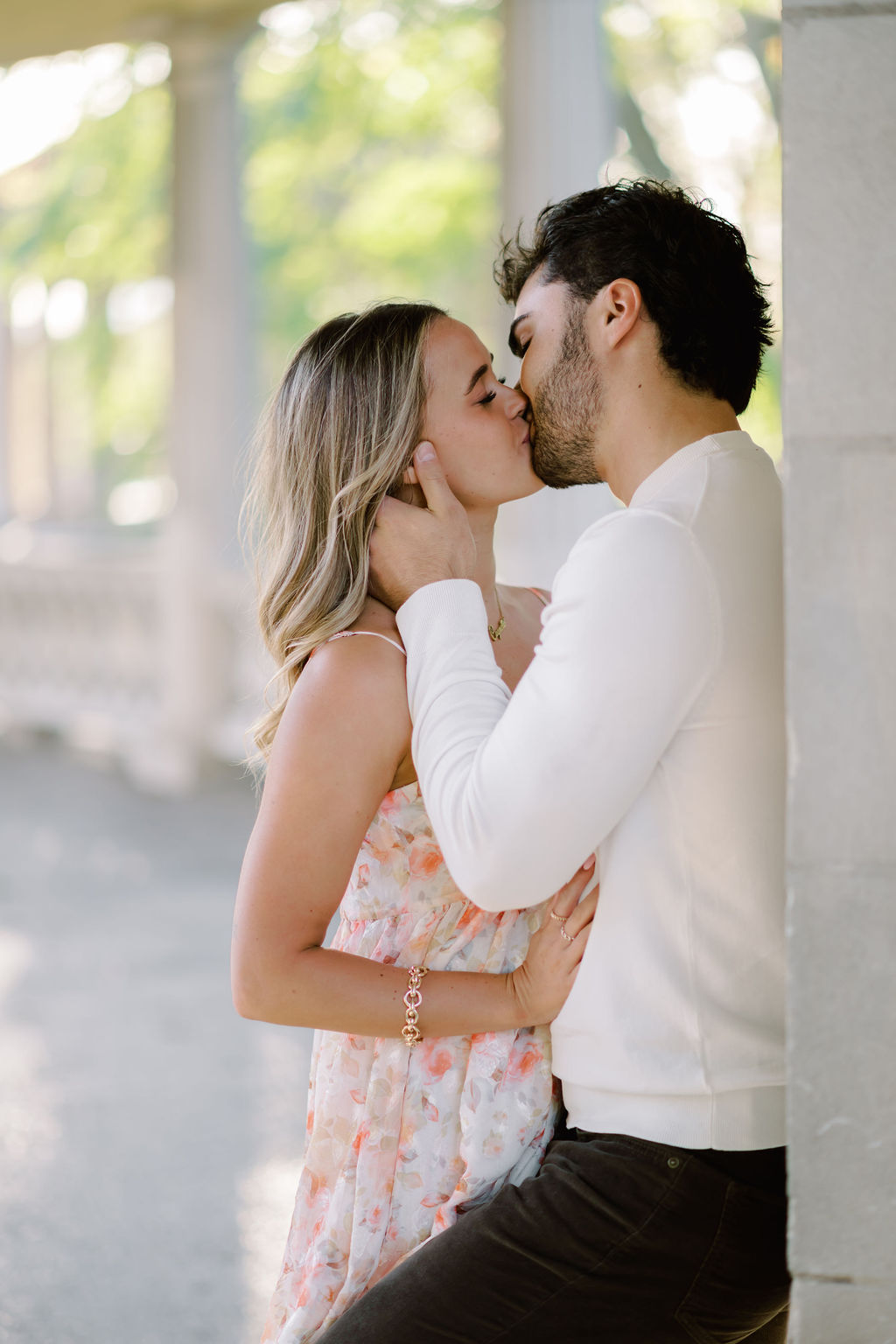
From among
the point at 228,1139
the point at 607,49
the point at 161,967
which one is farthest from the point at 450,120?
the point at 228,1139

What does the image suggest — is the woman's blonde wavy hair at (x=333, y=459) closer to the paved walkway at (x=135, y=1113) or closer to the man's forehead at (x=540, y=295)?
the man's forehead at (x=540, y=295)

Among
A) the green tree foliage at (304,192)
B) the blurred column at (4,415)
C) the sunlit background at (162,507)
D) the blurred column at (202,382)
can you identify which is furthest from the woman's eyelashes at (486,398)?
the blurred column at (4,415)

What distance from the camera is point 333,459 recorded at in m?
1.72

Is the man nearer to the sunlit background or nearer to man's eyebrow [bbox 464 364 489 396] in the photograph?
man's eyebrow [bbox 464 364 489 396]

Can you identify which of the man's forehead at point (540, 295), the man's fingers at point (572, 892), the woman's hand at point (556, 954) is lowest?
the woman's hand at point (556, 954)

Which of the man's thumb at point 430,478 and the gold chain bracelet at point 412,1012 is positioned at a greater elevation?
the man's thumb at point 430,478

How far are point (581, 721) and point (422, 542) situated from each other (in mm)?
442

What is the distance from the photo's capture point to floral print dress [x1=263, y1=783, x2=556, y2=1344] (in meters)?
1.56

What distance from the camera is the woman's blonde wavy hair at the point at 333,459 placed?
5.52 feet

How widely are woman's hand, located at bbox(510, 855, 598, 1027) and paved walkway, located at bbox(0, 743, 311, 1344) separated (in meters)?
1.46

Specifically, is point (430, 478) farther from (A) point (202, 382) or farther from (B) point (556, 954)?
(A) point (202, 382)

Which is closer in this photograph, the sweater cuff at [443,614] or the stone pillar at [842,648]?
the stone pillar at [842,648]

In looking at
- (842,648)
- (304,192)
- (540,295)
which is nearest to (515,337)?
(540,295)

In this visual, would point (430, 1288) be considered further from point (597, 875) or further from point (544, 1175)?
point (597, 875)
